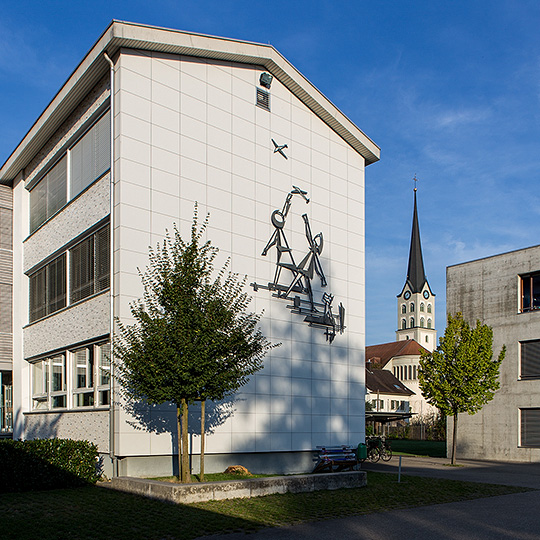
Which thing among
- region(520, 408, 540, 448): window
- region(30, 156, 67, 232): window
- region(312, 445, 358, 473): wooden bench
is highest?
region(30, 156, 67, 232): window

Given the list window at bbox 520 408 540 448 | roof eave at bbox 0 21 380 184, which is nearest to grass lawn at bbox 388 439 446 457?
window at bbox 520 408 540 448

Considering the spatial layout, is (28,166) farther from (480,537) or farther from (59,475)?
(480,537)

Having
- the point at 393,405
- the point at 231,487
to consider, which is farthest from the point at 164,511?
the point at 393,405

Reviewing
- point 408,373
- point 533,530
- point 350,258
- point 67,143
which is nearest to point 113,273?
point 67,143

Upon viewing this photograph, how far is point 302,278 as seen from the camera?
70.2ft

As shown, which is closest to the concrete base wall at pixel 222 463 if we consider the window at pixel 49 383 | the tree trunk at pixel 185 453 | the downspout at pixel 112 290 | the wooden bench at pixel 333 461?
the downspout at pixel 112 290

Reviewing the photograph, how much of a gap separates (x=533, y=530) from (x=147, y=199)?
468 inches

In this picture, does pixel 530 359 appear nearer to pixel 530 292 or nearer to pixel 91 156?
pixel 530 292

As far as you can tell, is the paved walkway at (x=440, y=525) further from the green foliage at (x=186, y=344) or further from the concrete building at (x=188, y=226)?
the concrete building at (x=188, y=226)

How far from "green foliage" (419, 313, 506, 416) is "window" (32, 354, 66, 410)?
1496 centimetres

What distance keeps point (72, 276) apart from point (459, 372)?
15876mm

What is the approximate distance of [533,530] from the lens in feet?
36.7

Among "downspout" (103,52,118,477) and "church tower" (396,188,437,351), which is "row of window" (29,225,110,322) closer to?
"downspout" (103,52,118,477)

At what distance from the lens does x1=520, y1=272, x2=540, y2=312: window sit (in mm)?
31703
